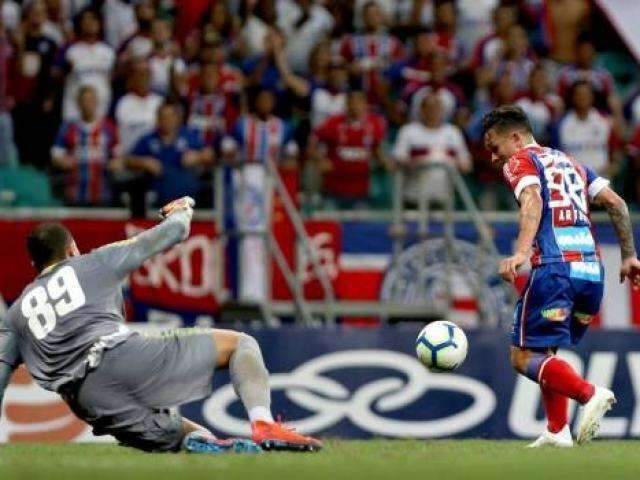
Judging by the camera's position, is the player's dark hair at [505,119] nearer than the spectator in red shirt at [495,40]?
Yes

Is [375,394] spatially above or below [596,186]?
below

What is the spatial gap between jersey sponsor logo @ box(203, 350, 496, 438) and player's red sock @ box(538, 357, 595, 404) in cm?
446

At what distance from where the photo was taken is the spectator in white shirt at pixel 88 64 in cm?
1931

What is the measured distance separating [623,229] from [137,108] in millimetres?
8474

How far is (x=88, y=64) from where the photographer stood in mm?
19562

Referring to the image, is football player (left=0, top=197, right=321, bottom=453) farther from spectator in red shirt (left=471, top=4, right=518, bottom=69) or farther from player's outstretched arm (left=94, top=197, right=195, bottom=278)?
spectator in red shirt (left=471, top=4, right=518, bottom=69)

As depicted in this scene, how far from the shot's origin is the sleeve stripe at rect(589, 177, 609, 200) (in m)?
11.5

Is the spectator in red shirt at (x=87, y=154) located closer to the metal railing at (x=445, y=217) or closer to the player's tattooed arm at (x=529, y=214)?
the metal railing at (x=445, y=217)

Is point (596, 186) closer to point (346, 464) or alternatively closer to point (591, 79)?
point (346, 464)

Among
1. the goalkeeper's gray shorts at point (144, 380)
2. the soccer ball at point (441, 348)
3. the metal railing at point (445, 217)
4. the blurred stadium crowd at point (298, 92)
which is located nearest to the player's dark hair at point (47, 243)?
the goalkeeper's gray shorts at point (144, 380)

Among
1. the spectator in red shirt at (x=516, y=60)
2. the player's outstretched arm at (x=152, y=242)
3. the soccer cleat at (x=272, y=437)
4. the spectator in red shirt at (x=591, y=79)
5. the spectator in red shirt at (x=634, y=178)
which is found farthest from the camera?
the spectator in red shirt at (x=516, y=60)

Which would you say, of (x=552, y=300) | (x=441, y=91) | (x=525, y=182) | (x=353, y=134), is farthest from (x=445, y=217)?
(x=525, y=182)

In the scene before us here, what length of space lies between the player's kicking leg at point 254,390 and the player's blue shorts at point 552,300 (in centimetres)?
168

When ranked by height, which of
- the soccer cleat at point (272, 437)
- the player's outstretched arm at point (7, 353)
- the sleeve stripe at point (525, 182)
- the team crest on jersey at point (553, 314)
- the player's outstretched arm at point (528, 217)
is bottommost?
the soccer cleat at point (272, 437)
